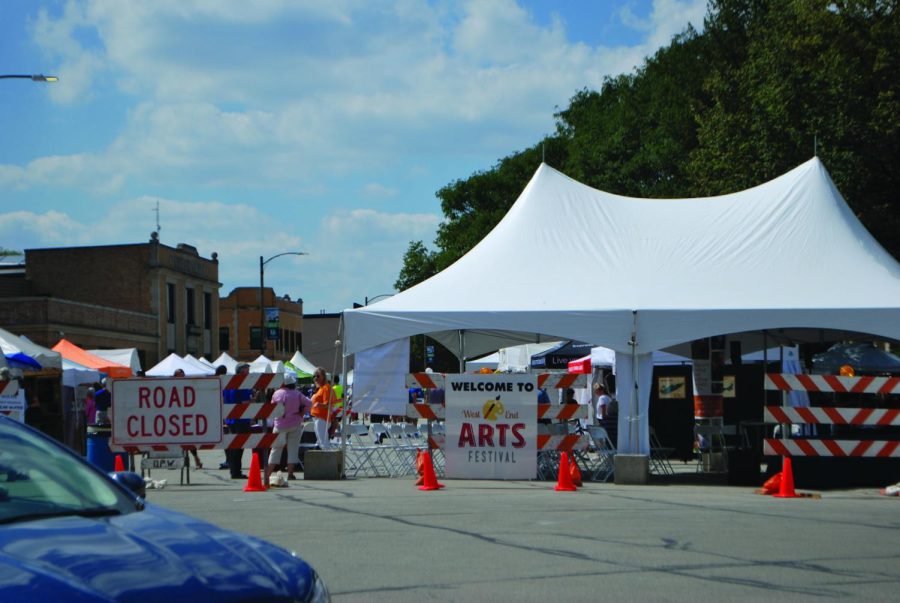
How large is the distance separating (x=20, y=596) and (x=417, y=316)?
48.2ft

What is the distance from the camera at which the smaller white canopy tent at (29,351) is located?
2364cm

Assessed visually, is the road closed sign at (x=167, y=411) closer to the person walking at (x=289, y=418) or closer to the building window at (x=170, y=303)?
the person walking at (x=289, y=418)

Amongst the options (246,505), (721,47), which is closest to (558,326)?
(246,505)

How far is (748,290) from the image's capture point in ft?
60.2

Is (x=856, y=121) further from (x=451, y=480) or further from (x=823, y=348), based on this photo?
(x=451, y=480)

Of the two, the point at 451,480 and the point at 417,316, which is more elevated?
the point at 417,316

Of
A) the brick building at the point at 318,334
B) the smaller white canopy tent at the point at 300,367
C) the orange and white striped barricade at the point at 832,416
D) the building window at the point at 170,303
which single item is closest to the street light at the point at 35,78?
the orange and white striped barricade at the point at 832,416

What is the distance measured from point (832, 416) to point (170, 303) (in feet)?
219

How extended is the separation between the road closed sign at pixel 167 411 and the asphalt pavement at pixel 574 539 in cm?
93

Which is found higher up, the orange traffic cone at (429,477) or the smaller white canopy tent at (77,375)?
the smaller white canopy tent at (77,375)

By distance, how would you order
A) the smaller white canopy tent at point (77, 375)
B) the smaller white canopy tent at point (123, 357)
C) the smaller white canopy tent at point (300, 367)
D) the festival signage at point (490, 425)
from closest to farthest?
1. the festival signage at point (490, 425)
2. the smaller white canopy tent at point (77, 375)
3. the smaller white canopy tent at point (123, 357)
4. the smaller white canopy tent at point (300, 367)

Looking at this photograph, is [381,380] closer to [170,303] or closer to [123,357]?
[123,357]

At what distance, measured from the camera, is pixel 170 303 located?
79.0 metres

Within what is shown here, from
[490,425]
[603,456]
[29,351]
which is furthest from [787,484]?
[29,351]
